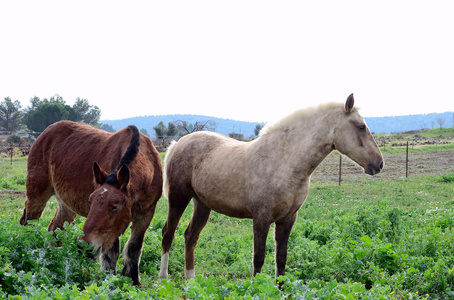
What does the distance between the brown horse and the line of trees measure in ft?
196

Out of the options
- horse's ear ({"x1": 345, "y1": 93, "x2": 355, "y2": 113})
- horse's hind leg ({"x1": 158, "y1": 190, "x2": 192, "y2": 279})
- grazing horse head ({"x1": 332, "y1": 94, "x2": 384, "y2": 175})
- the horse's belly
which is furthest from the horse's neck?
horse's hind leg ({"x1": 158, "y1": 190, "x2": 192, "y2": 279})

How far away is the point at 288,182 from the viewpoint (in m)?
4.33

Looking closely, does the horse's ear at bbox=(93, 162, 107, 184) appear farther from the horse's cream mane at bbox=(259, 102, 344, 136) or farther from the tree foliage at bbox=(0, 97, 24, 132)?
the tree foliage at bbox=(0, 97, 24, 132)

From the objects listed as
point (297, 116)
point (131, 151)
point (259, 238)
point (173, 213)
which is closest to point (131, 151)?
point (131, 151)

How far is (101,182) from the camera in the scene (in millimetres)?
4102

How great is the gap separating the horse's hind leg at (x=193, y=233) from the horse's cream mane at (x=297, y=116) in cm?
170

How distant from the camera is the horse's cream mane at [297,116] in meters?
4.60

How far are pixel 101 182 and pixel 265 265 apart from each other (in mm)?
2819

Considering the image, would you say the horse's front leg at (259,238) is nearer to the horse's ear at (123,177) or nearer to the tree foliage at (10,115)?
the horse's ear at (123,177)

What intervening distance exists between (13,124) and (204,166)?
2843 inches

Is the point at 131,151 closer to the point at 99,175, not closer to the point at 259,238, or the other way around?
the point at 99,175

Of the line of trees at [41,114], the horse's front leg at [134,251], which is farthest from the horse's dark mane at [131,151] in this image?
the line of trees at [41,114]

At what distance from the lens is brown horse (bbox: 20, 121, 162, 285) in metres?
3.97

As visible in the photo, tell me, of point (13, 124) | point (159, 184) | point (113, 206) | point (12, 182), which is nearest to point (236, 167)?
point (159, 184)
